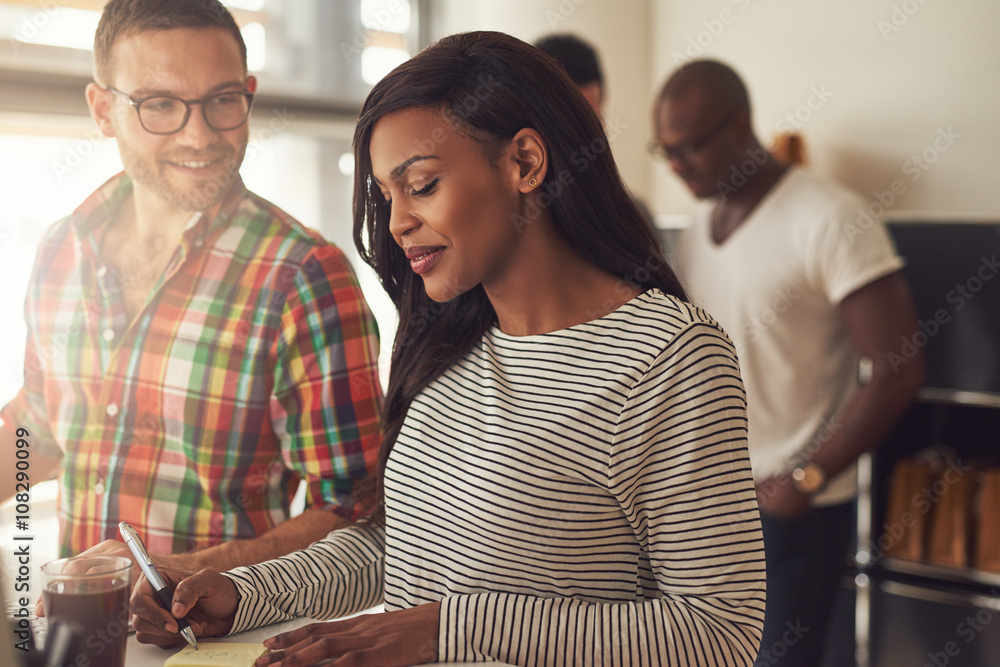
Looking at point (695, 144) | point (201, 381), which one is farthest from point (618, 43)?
point (201, 381)

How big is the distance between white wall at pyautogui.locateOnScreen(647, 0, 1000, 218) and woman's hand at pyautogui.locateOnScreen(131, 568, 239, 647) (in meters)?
2.49

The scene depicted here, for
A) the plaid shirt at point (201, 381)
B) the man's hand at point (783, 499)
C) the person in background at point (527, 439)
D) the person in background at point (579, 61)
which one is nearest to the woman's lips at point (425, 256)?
the person in background at point (527, 439)

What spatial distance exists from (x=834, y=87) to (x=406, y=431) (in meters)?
2.44

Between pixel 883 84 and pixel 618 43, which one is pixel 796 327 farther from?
pixel 618 43

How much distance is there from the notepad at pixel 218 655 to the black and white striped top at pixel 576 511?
8cm

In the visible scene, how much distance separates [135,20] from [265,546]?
714mm

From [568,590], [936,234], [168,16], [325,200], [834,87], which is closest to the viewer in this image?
[568,590]

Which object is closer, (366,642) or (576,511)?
(366,642)

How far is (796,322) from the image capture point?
2062mm

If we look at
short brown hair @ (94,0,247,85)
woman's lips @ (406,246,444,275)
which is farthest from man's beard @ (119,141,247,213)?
woman's lips @ (406,246,444,275)

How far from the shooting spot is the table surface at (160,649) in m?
0.93

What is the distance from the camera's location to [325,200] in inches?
81.3

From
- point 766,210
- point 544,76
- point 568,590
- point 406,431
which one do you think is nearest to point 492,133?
point 544,76

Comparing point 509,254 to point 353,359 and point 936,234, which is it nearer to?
point 353,359
